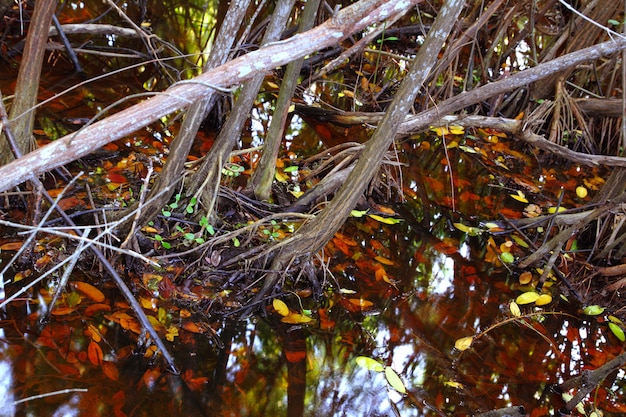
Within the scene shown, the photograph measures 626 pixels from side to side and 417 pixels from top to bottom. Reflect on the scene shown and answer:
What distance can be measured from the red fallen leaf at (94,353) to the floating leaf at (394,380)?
130 centimetres

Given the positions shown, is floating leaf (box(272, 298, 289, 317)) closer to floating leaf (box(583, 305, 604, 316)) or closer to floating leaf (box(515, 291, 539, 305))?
floating leaf (box(515, 291, 539, 305))

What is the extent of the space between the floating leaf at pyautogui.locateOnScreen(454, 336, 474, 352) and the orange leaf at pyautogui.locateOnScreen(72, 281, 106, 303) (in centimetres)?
180

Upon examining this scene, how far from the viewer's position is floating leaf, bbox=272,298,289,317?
2.95 meters

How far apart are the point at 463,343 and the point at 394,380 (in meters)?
0.54

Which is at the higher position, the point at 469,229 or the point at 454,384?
the point at 469,229

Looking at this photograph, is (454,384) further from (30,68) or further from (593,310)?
(30,68)

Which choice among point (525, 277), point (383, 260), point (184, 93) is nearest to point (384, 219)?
point (383, 260)

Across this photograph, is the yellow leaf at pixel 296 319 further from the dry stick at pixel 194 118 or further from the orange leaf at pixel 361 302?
the dry stick at pixel 194 118

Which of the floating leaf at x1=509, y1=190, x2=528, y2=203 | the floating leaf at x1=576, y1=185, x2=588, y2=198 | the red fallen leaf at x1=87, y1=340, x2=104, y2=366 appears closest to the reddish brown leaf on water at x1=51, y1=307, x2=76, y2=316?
the red fallen leaf at x1=87, y1=340, x2=104, y2=366

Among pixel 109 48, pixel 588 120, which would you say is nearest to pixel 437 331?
pixel 588 120

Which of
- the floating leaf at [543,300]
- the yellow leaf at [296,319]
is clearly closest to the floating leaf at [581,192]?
the floating leaf at [543,300]

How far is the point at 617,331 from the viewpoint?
3457mm

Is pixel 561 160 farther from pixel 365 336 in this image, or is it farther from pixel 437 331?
pixel 365 336

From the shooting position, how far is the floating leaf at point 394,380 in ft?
9.00
